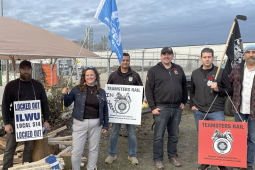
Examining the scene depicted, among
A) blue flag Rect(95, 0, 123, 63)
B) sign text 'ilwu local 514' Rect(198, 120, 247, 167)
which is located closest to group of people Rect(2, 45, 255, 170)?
sign text 'ilwu local 514' Rect(198, 120, 247, 167)

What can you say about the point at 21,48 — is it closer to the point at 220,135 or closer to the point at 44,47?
the point at 44,47

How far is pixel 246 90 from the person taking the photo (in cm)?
379

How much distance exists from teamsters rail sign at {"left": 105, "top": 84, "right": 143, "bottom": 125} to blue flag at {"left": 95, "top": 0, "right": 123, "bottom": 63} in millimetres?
789

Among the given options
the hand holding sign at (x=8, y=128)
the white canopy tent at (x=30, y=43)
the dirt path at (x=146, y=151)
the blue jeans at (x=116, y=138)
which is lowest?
the dirt path at (x=146, y=151)

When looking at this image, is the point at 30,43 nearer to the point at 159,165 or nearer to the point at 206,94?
the point at 206,94

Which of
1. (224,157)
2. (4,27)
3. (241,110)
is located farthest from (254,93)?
(4,27)

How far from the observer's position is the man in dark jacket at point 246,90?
3707mm

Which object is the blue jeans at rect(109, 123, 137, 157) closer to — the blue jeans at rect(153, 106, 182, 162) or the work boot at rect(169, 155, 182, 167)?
the blue jeans at rect(153, 106, 182, 162)

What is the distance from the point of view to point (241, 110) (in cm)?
385

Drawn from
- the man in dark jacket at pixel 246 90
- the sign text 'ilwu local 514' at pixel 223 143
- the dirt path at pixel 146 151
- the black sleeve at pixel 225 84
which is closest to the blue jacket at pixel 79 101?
the dirt path at pixel 146 151

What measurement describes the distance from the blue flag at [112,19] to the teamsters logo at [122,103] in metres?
0.88

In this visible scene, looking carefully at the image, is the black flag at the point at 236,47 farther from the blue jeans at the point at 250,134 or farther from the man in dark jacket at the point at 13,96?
the man in dark jacket at the point at 13,96

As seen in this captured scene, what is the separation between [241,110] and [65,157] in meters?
3.24

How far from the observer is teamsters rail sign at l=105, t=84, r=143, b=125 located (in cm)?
438
